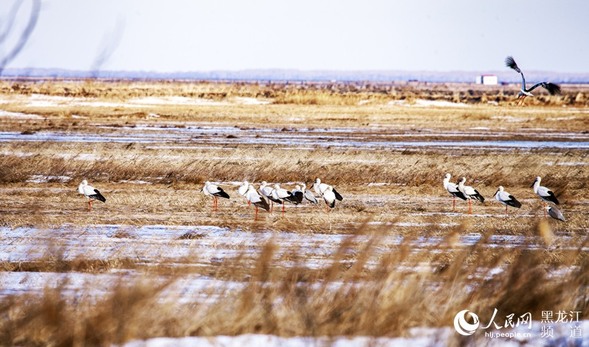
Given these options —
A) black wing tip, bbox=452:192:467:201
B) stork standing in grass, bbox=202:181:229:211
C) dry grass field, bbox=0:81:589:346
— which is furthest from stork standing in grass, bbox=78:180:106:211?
black wing tip, bbox=452:192:467:201

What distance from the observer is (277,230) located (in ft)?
51.8

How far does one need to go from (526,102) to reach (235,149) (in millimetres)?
60730

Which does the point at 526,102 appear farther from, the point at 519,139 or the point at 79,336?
the point at 79,336

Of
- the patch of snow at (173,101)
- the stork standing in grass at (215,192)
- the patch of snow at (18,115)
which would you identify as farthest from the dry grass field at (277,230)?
the patch of snow at (173,101)

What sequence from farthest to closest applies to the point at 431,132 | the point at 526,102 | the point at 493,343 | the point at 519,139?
the point at 526,102
the point at 431,132
the point at 519,139
the point at 493,343

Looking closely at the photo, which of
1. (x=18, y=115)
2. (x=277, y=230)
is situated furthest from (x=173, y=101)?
(x=277, y=230)

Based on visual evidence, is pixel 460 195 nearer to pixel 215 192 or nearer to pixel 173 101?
pixel 215 192

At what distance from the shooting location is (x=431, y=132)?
44.9 m

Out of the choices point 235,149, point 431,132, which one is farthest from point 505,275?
point 431,132
